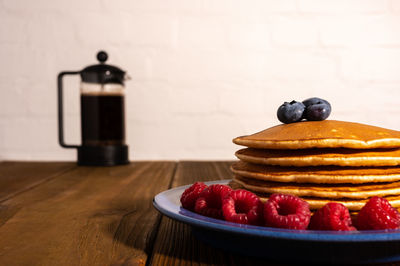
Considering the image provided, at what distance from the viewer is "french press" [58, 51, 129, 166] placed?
175 centimetres

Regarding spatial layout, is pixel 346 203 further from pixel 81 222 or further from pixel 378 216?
pixel 81 222

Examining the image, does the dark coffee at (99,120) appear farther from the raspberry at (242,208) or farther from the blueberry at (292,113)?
the raspberry at (242,208)

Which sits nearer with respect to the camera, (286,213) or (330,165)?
(286,213)

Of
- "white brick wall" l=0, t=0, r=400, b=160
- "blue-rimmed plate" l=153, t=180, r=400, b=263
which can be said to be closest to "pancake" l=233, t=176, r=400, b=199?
"blue-rimmed plate" l=153, t=180, r=400, b=263

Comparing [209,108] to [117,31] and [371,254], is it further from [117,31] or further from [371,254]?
[371,254]

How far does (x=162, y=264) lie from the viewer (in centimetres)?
53

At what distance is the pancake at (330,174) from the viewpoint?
66cm

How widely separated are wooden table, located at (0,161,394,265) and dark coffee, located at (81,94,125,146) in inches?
15.7

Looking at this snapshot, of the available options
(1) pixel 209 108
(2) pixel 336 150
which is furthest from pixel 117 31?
(2) pixel 336 150

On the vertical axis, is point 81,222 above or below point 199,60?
below

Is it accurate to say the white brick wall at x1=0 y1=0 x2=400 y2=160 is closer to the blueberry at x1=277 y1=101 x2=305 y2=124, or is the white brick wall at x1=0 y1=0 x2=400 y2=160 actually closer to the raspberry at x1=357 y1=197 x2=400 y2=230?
the blueberry at x1=277 y1=101 x2=305 y2=124

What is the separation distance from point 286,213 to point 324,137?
17 centimetres

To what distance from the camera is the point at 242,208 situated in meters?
0.62

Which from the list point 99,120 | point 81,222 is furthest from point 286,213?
point 99,120
